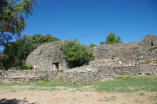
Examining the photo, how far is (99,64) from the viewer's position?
53.9ft

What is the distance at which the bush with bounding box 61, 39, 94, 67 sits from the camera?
18203mm

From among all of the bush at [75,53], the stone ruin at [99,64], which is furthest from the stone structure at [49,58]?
the bush at [75,53]

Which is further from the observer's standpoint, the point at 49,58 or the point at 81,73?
the point at 49,58

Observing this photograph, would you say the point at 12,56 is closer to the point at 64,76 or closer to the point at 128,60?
the point at 64,76

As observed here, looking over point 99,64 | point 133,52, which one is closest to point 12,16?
point 99,64

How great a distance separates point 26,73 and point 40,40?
1009 inches

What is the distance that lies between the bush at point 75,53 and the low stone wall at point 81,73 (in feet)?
13.6

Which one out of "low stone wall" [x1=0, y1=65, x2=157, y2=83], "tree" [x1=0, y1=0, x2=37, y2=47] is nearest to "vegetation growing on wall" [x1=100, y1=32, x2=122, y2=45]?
"low stone wall" [x1=0, y1=65, x2=157, y2=83]

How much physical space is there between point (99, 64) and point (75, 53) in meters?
3.46

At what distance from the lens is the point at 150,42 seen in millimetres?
19031

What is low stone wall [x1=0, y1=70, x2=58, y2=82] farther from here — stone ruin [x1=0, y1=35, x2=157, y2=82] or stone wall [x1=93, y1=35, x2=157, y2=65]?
stone wall [x1=93, y1=35, x2=157, y2=65]

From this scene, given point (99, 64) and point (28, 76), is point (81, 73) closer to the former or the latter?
point (99, 64)

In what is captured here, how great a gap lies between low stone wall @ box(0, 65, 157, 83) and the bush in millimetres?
4142

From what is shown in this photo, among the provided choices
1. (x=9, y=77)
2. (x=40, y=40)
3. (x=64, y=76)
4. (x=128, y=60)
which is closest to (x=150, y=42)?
(x=128, y=60)
